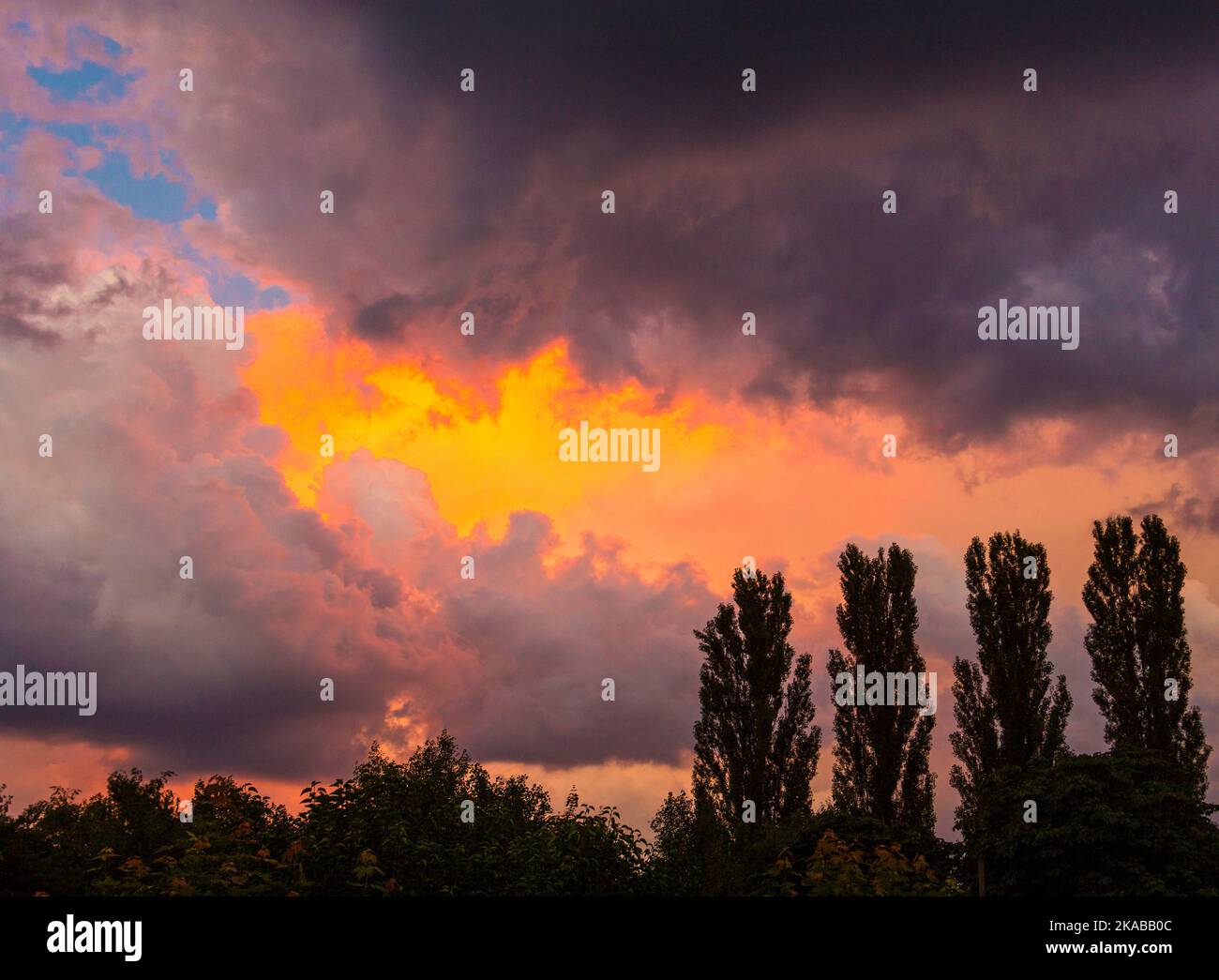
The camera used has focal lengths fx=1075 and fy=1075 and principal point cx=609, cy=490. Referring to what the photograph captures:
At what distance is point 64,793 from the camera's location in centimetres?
5709

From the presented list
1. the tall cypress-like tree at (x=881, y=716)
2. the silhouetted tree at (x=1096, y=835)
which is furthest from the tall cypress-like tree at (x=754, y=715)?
the silhouetted tree at (x=1096, y=835)

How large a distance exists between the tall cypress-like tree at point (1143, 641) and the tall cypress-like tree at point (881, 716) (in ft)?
24.0

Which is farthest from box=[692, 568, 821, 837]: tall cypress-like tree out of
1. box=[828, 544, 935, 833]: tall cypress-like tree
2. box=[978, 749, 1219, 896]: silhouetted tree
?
box=[978, 749, 1219, 896]: silhouetted tree

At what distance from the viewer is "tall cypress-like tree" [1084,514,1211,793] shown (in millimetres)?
40500

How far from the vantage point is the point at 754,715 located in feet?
134

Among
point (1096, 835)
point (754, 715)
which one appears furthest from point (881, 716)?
point (1096, 835)

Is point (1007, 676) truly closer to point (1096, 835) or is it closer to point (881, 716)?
point (881, 716)

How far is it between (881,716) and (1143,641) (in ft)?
36.2

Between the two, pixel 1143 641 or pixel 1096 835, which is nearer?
pixel 1096 835

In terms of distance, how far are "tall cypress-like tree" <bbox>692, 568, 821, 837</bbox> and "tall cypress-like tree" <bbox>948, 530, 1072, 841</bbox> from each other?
613 cm

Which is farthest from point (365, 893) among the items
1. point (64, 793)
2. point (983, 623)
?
point (64, 793)

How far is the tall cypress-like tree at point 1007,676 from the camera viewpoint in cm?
4091
